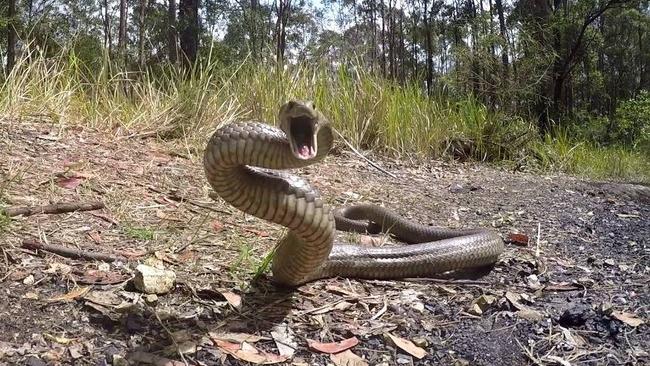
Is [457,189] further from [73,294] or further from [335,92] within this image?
[73,294]

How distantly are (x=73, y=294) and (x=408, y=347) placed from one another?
1.04 m

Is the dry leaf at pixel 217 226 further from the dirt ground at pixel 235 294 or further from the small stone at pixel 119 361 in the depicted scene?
the small stone at pixel 119 361

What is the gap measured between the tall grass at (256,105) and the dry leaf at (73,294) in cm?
254

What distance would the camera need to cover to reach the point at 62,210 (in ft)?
8.38

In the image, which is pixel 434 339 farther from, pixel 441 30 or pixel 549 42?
pixel 441 30

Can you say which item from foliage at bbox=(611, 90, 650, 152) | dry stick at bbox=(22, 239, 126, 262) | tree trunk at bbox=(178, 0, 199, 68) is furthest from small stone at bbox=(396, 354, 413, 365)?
foliage at bbox=(611, 90, 650, 152)

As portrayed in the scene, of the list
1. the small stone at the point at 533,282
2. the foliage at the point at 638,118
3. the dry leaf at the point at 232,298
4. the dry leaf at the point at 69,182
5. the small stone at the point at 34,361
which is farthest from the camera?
the foliage at the point at 638,118

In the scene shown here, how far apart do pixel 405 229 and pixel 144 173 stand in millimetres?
1550

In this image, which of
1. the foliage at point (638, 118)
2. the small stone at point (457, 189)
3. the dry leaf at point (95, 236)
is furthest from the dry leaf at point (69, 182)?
the foliage at point (638, 118)

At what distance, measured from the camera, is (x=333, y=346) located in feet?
6.00

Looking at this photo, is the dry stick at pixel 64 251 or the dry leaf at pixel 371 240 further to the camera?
the dry leaf at pixel 371 240

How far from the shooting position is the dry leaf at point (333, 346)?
1.81 m

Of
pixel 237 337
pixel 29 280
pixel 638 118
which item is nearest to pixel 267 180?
pixel 237 337

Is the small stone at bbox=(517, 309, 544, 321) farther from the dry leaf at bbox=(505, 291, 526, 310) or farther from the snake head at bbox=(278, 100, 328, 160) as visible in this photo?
the snake head at bbox=(278, 100, 328, 160)
